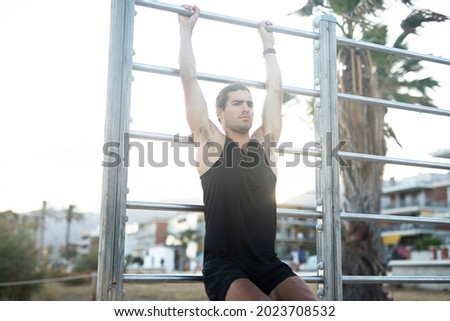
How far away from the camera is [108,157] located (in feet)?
8.14

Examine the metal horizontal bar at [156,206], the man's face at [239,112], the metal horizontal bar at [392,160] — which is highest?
the man's face at [239,112]

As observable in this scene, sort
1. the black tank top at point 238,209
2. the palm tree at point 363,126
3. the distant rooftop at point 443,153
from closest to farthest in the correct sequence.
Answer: the black tank top at point 238,209, the distant rooftop at point 443,153, the palm tree at point 363,126

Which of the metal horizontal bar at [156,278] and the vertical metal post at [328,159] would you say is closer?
the metal horizontal bar at [156,278]

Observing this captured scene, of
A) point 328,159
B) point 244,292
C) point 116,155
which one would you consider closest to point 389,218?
point 328,159

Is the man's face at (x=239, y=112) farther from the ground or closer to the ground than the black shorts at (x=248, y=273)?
farther from the ground

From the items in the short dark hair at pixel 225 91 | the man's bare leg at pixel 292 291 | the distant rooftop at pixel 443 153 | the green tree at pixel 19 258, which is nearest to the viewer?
the man's bare leg at pixel 292 291

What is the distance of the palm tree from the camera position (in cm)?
921

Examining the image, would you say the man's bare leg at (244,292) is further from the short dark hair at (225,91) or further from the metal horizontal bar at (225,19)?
the metal horizontal bar at (225,19)

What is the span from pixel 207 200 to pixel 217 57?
1106 millimetres

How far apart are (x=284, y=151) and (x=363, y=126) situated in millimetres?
7135

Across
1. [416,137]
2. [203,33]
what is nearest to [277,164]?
[203,33]

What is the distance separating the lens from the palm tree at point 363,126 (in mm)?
9211

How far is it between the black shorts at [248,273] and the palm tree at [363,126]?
6.80 meters

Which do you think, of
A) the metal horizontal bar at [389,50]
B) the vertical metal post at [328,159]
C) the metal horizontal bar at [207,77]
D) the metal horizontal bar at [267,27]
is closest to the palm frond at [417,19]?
the metal horizontal bar at [389,50]
